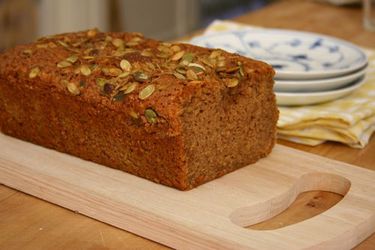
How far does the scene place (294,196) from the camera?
1.31 m

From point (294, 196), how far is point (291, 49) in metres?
0.64

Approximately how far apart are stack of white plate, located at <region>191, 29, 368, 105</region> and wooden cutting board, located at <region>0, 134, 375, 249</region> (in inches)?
8.2

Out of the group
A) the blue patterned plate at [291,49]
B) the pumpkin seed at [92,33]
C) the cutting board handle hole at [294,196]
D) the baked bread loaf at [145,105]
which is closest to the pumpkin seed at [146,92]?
the baked bread loaf at [145,105]

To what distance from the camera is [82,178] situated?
1.28 meters

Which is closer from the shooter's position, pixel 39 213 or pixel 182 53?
pixel 39 213

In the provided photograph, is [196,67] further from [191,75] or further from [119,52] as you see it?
[119,52]

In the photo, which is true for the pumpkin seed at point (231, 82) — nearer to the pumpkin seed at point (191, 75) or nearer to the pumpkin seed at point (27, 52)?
the pumpkin seed at point (191, 75)

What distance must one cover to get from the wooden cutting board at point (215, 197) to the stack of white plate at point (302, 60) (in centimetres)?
21

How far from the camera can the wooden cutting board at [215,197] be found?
1118 mm

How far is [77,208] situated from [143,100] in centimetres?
21

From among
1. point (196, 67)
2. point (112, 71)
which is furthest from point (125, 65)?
point (196, 67)

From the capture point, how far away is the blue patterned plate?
5.74 feet

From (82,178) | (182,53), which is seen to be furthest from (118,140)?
(182,53)

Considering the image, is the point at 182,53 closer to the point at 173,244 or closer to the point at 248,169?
the point at 248,169
